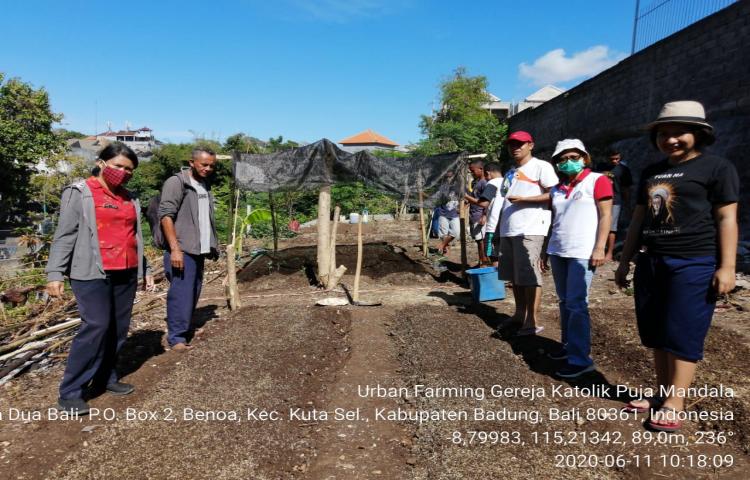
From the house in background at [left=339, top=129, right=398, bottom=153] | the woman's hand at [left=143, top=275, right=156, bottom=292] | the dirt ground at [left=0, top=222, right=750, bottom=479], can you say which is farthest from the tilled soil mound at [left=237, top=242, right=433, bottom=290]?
the house in background at [left=339, top=129, right=398, bottom=153]

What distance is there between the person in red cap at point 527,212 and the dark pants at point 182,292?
8.72 feet

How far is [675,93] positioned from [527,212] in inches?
258

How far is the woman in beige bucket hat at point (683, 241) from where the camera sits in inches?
86.3

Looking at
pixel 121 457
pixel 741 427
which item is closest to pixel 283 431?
pixel 121 457

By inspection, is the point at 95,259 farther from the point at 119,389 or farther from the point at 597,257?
the point at 597,257

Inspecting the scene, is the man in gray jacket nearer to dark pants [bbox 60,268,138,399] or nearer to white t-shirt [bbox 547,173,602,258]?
dark pants [bbox 60,268,138,399]

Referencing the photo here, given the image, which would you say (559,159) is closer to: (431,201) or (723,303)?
(723,303)

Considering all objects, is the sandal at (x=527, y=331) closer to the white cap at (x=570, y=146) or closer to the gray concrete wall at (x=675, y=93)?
the white cap at (x=570, y=146)

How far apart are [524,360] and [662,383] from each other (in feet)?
3.56

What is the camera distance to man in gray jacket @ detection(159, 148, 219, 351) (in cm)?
362

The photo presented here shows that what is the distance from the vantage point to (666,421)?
238 centimetres

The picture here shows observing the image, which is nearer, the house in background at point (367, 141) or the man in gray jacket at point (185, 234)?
the man in gray jacket at point (185, 234)

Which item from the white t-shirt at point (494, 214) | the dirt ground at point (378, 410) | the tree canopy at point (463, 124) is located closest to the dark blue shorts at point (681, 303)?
the dirt ground at point (378, 410)

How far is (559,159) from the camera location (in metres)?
3.15
